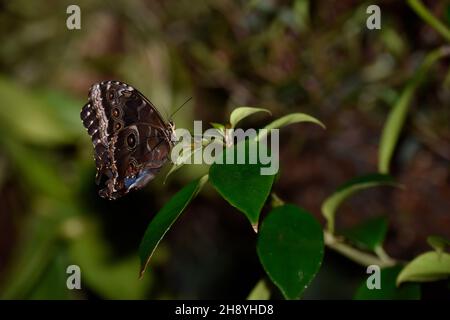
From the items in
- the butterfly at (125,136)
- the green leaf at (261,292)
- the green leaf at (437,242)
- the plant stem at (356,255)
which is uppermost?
the butterfly at (125,136)

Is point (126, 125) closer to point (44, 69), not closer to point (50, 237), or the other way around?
point (50, 237)

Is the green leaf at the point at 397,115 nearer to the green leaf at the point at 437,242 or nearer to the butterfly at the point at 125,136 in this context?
the green leaf at the point at 437,242

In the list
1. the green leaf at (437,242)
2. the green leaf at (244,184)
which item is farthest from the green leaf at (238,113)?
the green leaf at (437,242)

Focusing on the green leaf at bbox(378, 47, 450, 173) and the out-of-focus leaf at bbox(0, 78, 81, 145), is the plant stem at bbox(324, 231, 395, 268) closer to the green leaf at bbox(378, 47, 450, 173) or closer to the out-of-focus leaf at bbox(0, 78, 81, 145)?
the green leaf at bbox(378, 47, 450, 173)

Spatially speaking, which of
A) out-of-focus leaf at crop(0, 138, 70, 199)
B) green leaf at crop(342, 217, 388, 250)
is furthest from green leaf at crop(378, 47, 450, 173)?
out-of-focus leaf at crop(0, 138, 70, 199)

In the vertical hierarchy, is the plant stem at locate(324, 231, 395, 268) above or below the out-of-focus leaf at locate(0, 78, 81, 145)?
below

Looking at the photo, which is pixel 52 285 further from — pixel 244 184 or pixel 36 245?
pixel 244 184
